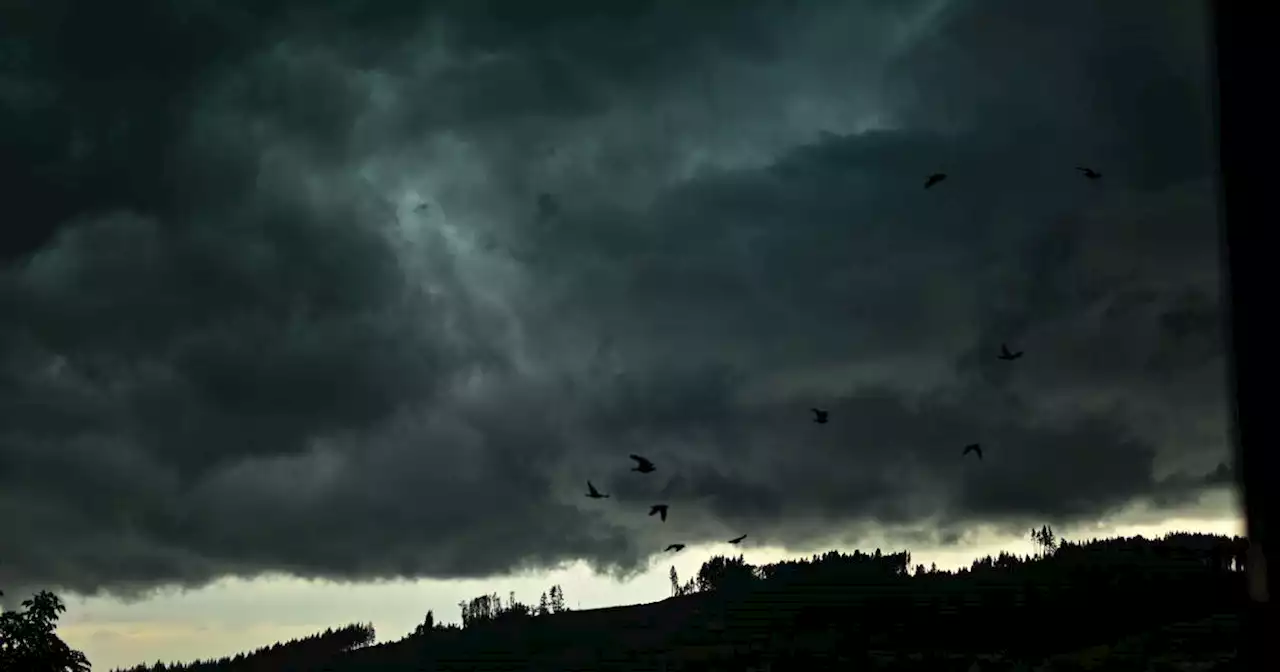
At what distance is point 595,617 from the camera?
24.3m

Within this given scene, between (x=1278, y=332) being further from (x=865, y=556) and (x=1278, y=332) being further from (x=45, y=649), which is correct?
(x=865, y=556)

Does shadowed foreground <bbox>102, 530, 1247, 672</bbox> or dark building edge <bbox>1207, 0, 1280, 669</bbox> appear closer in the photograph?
dark building edge <bbox>1207, 0, 1280, 669</bbox>

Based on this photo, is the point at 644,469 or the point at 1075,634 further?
the point at 1075,634

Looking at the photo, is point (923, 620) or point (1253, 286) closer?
Answer: point (1253, 286)

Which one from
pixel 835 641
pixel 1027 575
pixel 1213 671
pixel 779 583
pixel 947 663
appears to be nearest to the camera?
pixel 1213 671

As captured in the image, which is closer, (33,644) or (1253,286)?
(1253,286)

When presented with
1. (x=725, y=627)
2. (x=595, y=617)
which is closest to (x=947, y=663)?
(x=725, y=627)

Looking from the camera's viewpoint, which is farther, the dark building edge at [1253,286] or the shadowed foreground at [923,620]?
the shadowed foreground at [923,620]

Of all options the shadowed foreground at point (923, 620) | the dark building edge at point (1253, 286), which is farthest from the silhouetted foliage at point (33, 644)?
the dark building edge at point (1253, 286)

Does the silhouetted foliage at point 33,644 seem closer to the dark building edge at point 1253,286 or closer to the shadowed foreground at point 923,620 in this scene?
the shadowed foreground at point 923,620

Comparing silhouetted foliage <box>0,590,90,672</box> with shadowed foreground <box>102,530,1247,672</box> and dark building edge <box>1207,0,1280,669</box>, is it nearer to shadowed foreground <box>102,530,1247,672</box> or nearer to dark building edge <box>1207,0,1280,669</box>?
shadowed foreground <box>102,530,1247,672</box>

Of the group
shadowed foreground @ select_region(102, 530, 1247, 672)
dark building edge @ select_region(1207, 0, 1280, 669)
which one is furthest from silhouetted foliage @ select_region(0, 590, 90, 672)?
dark building edge @ select_region(1207, 0, 1280, 669)

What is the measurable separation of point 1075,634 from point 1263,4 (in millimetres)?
17984

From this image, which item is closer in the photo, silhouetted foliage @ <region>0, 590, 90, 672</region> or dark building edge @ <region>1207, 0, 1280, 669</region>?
dark building edge @ <region>1207, 0, 1280, 669</region>
